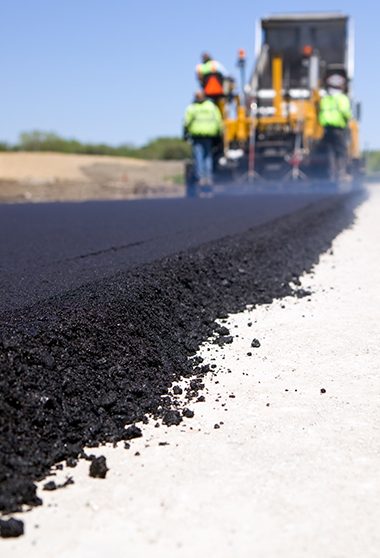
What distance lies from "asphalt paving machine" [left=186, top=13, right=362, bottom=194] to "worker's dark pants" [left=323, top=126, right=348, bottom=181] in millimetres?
148

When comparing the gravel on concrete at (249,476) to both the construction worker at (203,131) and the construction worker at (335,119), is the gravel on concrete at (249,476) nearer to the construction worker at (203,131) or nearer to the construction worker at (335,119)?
the construction worker at (203,131)

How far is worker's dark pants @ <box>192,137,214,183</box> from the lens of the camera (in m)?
19.8

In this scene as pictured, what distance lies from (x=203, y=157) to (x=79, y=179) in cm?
1494

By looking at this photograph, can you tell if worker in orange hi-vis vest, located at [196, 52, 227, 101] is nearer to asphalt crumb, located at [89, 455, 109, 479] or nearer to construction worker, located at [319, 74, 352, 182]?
construction worker, located at [319, 74, 352, 182]

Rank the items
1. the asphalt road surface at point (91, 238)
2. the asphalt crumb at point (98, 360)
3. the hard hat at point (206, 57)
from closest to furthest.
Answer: the asphalt crumb at point (98, 360) < the asphalt road surface at point (91, 238) < the hard hat at point (206, 57)

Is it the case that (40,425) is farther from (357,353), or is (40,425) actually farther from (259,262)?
(259,262)

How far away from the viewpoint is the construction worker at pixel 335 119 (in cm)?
2042

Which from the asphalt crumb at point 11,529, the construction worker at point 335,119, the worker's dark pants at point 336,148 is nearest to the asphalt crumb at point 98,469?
the asphalt crumb at point 11,529

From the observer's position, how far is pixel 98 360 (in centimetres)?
365

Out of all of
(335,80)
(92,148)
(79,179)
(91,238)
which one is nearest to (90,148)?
(92,148)

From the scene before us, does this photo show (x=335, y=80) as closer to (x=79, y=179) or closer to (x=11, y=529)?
(x=79, y=179)

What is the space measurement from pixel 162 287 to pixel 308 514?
106 inches

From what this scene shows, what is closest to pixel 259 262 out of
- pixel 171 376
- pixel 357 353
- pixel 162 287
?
pixel 162 287

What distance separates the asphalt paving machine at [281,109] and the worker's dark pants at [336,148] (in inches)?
5.8
